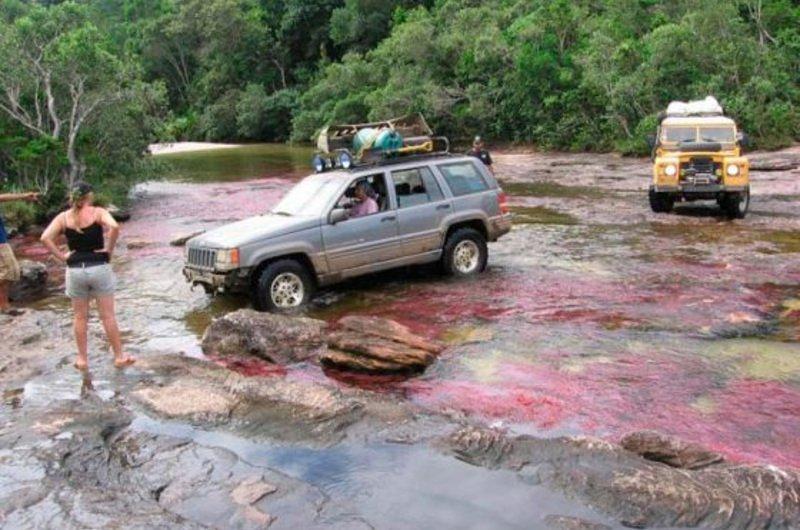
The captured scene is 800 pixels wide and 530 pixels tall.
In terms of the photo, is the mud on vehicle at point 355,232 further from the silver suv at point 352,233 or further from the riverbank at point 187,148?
the riverbank at point 187,148

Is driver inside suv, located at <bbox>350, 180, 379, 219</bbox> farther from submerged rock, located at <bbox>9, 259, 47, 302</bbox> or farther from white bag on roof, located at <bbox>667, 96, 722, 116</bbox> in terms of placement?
white bag on roof, located at <bbox>667, 96, 722, 116</bbox>

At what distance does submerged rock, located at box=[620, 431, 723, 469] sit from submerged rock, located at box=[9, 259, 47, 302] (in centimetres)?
1024

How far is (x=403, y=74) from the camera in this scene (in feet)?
154

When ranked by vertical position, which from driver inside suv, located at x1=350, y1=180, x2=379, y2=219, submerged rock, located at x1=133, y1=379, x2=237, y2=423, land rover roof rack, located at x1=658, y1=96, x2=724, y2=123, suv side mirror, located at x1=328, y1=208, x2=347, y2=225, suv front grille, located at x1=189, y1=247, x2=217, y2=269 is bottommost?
submerged rock, located at x1=133, y1=379, x2=237, y2=423

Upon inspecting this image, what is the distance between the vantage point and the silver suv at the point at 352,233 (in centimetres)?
1012

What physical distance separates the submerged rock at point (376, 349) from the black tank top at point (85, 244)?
94.9 inches

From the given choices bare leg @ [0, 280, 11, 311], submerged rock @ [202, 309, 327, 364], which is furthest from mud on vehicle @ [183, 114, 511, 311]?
bare leg @ [0, 280, 11, 311]

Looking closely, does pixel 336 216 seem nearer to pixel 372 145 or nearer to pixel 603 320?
pixel 372 145

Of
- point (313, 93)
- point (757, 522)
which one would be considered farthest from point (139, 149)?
point (313, 93)

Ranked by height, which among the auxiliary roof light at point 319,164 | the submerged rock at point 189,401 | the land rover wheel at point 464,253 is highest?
the auxiliary roof light at point 319,164

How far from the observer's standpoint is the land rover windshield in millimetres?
17734

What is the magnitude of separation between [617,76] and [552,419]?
31.7 meters

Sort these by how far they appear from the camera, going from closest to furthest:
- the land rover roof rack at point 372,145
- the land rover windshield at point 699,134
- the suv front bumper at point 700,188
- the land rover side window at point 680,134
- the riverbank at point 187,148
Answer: the land rover roof rack at point 372,145 < the suv front bumper at point 700,188 < the land rover windshield at point 699,134 < the land rover side window at point 680,134 < the riverbank at point 187,148

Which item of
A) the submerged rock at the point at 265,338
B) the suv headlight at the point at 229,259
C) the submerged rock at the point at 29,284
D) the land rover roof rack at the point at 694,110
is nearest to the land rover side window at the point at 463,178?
the suv headlight at the point at 229,259
